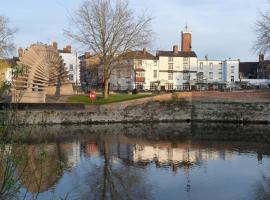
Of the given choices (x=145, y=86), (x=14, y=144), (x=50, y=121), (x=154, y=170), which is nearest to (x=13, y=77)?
(x=14, y=144)

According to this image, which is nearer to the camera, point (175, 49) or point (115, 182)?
point (115, 182)

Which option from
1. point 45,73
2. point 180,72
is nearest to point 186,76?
point 180,72

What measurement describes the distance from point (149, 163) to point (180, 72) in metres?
62.0

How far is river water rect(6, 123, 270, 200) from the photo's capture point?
48.9 feet

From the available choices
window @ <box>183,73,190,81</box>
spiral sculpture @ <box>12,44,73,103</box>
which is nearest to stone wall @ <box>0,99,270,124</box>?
spiral sculpture @ <box>12,44,73,103</box>

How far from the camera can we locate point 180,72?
269 ft

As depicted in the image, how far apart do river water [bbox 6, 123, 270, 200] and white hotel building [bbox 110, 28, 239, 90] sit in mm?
40505

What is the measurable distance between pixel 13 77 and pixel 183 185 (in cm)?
1110

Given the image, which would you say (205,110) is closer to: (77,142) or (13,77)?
(77,142)

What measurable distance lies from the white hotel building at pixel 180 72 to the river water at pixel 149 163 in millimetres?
40505

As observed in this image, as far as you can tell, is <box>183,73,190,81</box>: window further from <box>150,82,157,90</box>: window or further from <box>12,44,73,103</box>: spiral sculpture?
<box>12,44,73,103</box>: spiral sculpture

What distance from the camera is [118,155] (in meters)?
23.7

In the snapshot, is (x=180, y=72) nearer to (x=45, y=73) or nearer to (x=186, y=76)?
(x=186, y=76)

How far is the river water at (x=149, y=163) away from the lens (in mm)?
→ 14920
